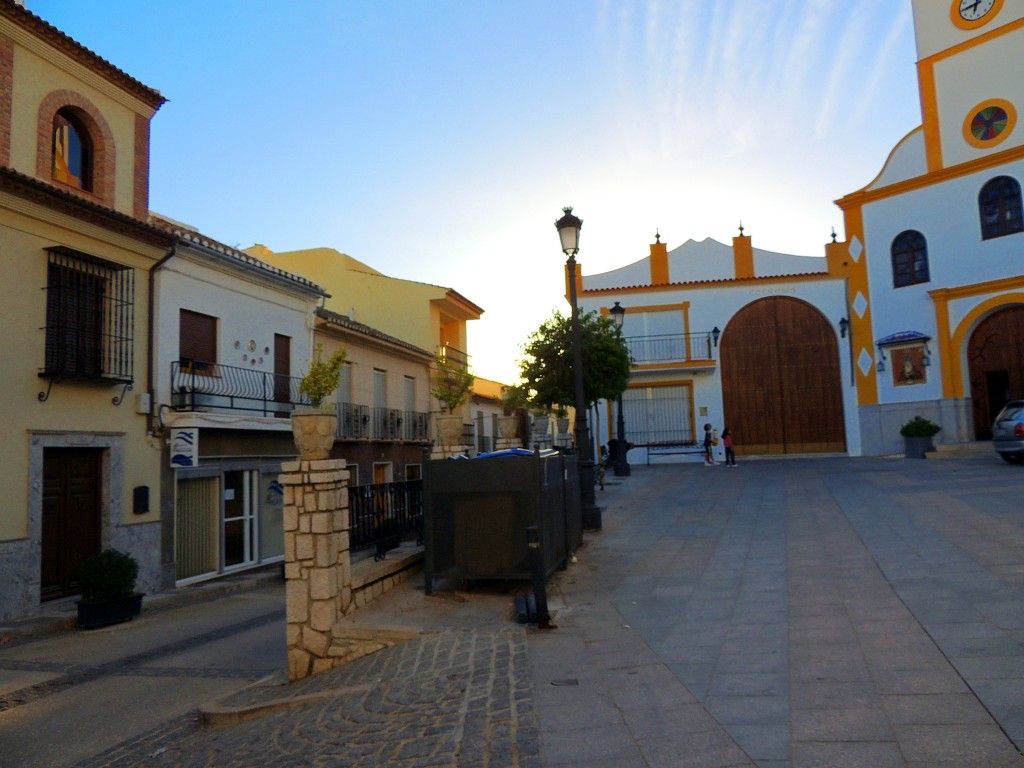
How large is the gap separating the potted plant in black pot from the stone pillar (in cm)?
563

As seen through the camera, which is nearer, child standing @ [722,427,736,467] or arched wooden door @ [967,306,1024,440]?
arched wooden door @ [967,306,1024,440]

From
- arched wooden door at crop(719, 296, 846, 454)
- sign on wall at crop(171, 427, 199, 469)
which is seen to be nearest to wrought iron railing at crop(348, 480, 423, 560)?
sign on wall at crop(171, 427, 199, 469)

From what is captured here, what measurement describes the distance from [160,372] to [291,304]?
4.92m

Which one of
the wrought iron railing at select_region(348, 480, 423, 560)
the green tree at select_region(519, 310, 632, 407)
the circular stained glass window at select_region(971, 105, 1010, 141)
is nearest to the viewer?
the wrought iron railing at select_region(348, 480, 423, 560)

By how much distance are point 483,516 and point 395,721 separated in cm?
290

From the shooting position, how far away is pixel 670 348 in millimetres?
30109

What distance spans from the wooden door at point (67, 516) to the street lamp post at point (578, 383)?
8.09m

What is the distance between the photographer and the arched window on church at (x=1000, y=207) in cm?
2416

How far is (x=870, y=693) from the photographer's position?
15.0ft

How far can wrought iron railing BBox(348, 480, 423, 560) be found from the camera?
8281mm

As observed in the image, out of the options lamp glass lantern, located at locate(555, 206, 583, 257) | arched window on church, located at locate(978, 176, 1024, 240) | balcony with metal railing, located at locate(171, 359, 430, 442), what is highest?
arched window on church, located at locate(978, 176, 1024, 240)

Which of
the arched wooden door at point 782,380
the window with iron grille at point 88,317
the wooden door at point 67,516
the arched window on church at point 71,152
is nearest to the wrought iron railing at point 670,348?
the arched wooden door at point 782,380

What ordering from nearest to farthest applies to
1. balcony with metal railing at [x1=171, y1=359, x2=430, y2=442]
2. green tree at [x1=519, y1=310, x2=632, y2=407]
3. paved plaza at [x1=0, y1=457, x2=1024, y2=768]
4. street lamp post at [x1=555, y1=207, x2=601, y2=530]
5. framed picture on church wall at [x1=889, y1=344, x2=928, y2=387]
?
paved plaza at [x1=0, y1=457, x2=1024, y2=768] < street lamp post at [x1=555, y1=207, x2=601, y2=530] < balcony with metal railing at [x1=171, y1=359, x2=430, y2=442] < green tree at [x1=519, y1=310, x2=632, y2=407] < framed picture on church wall at [x1=889, y1=344, x2=928, y2=387]

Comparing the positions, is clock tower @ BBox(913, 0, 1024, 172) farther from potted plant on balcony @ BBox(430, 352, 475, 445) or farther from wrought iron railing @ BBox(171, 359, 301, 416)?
wrought iron railing @ BBox(171, 359, 301, 416)
